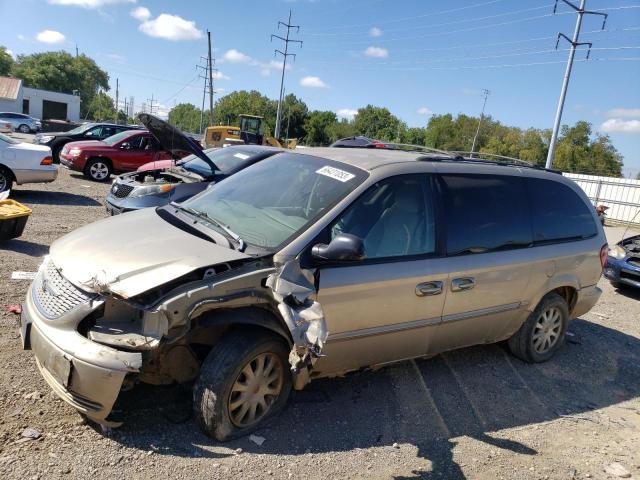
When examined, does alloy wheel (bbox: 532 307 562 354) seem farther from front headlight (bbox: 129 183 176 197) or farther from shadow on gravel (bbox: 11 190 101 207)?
shadow on gravel (bbox: 11 190 101 207)

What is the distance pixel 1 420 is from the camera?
3002 mm

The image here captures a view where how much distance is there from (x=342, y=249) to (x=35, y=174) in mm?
9391

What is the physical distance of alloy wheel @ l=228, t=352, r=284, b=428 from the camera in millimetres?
3080

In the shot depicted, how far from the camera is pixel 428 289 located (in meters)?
3.69

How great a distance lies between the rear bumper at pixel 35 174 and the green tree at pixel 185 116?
11551 centimetres

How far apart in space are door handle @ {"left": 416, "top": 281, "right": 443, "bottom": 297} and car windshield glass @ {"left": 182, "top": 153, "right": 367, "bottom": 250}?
891 millimetres

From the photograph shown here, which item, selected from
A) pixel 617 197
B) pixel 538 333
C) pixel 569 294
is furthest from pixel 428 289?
pixel 617 197

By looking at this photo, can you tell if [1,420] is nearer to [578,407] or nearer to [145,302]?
[145,302]

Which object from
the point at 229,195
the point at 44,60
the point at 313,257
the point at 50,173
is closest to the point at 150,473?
the point at 313,257

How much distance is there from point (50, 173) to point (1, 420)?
864cm

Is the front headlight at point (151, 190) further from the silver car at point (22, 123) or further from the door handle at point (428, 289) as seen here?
the silver car at point (22, 123)

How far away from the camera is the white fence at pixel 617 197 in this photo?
21.8 metres

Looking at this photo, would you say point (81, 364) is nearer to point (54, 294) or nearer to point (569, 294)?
point (54, 294)

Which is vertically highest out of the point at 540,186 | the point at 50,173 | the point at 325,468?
the point at 540,186
